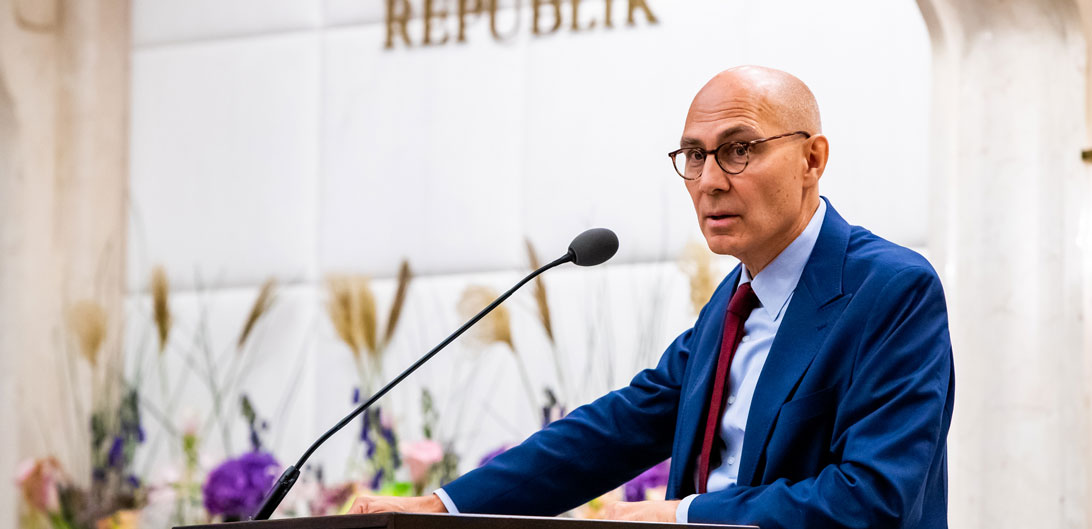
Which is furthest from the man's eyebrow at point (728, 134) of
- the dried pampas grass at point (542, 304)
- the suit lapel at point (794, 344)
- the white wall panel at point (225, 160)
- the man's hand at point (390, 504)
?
the white wall panel at point (225, 160)

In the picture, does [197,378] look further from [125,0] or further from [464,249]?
[125,0]

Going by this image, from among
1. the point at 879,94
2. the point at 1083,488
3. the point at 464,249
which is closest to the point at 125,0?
the point at 464,249

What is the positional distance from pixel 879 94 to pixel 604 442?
5.11ft

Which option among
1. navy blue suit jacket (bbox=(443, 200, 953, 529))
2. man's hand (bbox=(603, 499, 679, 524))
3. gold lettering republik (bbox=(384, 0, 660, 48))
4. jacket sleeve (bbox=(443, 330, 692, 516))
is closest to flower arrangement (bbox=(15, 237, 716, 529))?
gold lettering republik (bbox=(384, 0, 660, 48))

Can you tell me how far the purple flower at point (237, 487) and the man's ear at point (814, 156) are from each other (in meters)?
2.03

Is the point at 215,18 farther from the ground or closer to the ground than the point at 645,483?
farther from the ground

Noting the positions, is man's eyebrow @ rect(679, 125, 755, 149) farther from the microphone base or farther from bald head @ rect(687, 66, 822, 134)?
the microphone base

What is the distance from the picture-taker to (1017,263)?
333 cm

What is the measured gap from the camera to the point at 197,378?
14.5ft

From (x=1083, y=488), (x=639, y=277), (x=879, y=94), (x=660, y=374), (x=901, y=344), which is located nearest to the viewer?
(x=901, y=344)

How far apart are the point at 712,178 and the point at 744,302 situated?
0.23m

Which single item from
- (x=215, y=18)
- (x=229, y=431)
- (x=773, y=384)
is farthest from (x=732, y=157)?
(x=215, y=18)

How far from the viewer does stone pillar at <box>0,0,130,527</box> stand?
4.48m

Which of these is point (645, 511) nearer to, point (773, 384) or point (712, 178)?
point (773, 384)
